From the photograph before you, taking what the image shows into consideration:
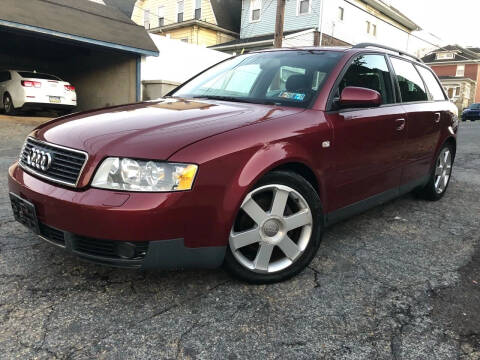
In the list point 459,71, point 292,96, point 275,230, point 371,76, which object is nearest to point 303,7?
point 371,76

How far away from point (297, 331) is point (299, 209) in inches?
31.2

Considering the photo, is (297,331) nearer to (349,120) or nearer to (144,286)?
(144,286)

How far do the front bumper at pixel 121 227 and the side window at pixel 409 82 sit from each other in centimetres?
257

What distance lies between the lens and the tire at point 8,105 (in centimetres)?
1250

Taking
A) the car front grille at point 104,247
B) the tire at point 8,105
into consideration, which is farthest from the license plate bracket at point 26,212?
the tire at point 8,105

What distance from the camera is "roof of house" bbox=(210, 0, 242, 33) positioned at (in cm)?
2512

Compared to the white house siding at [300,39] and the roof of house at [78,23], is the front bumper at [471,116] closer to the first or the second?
the white house siding at [300,39]

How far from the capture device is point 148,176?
1998 mm

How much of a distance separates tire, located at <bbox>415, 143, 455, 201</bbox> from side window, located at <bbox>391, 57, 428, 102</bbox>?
784 mm

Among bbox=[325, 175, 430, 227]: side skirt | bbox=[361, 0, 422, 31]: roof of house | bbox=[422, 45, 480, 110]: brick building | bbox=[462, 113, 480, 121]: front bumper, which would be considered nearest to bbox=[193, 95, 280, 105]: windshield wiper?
bbox=[325, 175, 430, 227]: side skirt

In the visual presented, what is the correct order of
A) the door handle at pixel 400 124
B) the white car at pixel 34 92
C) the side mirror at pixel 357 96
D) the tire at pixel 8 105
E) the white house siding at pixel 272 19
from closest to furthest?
the side mirror at pixel 357 96
the door handle at pixel 400 124
the white car at pixel 34 92
the tire at pixel 8 105
the white house siding at pixel 272 19

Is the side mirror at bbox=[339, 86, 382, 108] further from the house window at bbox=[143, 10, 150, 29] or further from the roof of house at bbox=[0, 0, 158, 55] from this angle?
the house window at bbox=[143, 10, 150, 29]

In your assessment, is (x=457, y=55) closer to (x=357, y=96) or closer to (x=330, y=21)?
(x=330, y=21)

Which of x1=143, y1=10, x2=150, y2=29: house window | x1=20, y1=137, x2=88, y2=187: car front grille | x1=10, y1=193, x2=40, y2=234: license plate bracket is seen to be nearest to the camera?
x1=20, y1=137, x2=88, y2=187: car front grille
